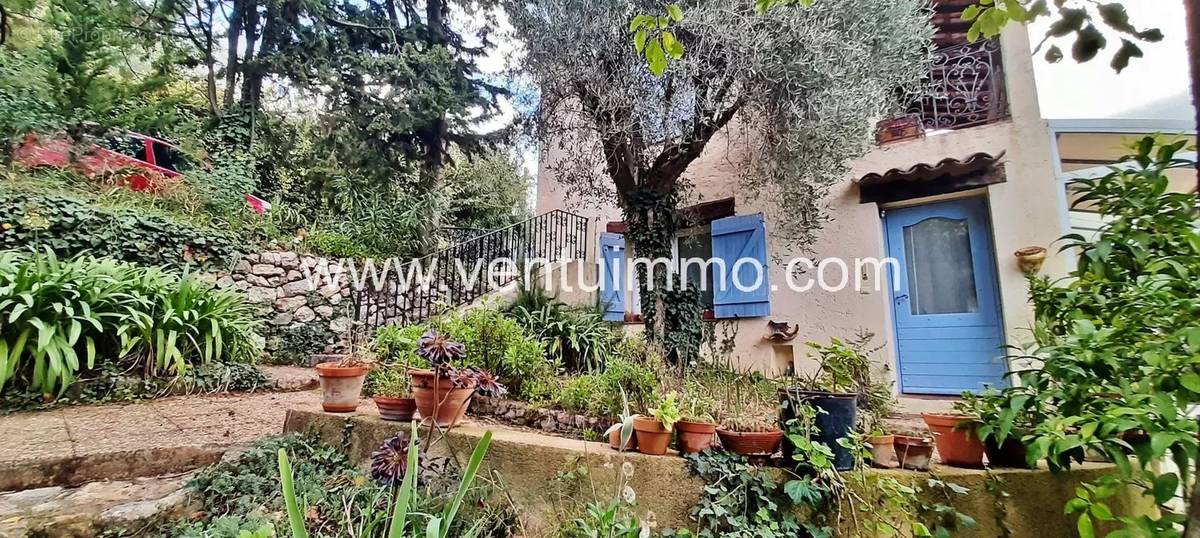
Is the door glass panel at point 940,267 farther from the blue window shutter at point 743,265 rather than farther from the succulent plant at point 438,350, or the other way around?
the succulent plant at point 438,350

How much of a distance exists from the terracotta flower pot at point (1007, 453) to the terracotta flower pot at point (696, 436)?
1.05m

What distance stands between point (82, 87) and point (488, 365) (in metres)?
5.41

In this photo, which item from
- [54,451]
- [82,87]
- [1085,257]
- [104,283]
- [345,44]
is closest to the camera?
[1085,257]

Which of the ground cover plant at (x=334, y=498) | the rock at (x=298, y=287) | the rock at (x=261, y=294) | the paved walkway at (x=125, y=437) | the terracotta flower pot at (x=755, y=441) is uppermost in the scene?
the rock at (x=298, y=287)

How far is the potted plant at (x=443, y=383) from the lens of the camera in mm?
2154

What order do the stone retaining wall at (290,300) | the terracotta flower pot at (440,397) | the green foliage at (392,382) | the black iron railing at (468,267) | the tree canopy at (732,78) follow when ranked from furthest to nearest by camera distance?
the black iron railing at (468,267) → the stone retaining wall at (290,300) → the tree canopy at (732,78) → the green foliage at (392,382) → the terracotta flower pot at (440,397)

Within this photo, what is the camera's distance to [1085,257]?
5.81ft

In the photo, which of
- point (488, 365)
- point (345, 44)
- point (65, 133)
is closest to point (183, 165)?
→ point (65, 133)

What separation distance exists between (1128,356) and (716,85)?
8.96 ft

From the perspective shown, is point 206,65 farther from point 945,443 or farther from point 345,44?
point 945,443

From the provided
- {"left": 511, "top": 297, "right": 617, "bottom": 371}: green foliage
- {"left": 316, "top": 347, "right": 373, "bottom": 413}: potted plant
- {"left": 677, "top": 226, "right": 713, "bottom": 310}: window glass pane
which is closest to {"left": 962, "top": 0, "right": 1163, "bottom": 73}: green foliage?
{"left": 316, "top": 347, "right": 373, "bottom": 413}: potted plant

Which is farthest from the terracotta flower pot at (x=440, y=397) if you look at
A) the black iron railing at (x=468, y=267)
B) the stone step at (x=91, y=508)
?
the black iron railing at (x=468, y=267)

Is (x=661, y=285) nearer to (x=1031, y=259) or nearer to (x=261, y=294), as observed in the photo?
(x=1031, y=259)

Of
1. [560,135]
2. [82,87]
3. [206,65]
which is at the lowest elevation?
[560,135]
